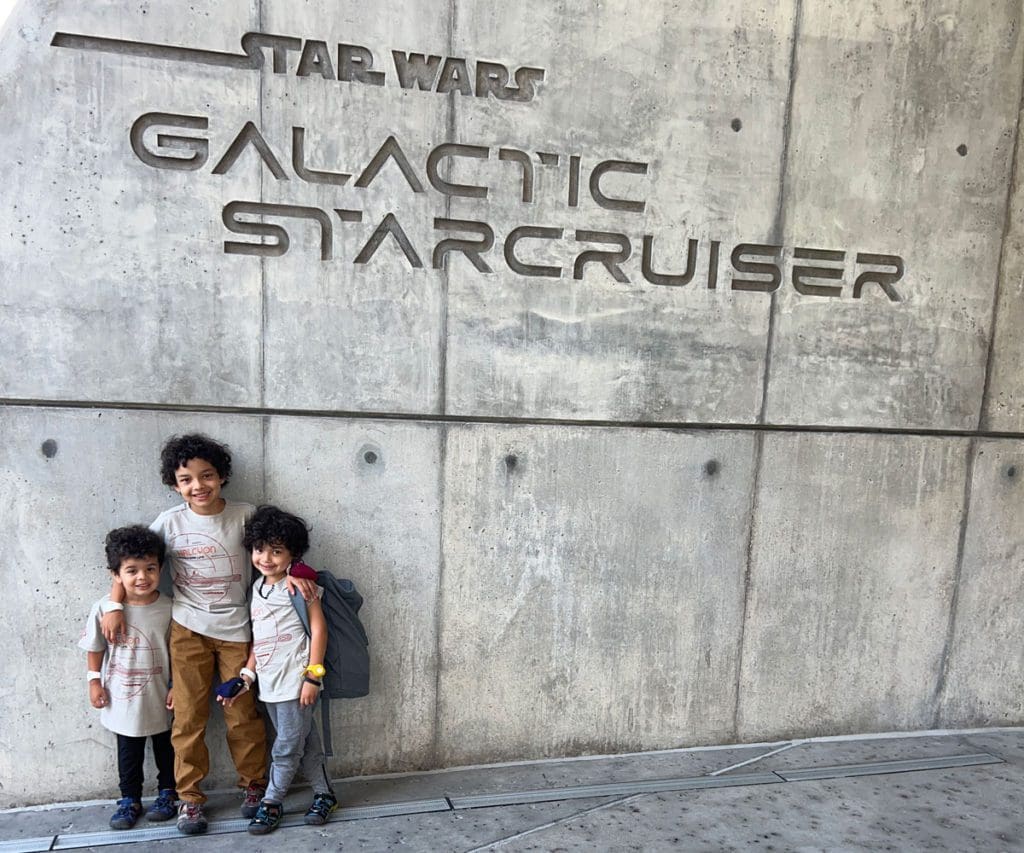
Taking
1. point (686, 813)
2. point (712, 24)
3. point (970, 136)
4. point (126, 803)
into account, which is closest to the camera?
point (126, 803)

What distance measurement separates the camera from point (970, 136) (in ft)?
12.6

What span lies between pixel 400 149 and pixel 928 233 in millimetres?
2710

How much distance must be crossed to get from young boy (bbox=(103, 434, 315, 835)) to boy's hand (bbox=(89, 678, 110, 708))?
270 mm

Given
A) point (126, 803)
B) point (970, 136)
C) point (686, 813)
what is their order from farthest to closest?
point (970, 136), point (686, 813), point (126, 803)

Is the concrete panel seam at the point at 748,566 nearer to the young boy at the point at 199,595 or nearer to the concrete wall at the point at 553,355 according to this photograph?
the concrete wall at the point at 553,355

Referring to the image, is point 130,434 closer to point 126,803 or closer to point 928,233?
point 126,803

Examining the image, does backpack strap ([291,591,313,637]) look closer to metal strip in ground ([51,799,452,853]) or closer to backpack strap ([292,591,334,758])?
backpack strap ([292,591,334,758])

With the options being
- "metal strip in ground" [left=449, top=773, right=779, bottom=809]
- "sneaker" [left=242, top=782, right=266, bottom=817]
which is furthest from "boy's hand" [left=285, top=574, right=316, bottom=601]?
"metal strip in ground" [left=449, top=773, right=779, bottom=809]

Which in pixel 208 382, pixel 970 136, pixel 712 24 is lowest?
pixel 208 382

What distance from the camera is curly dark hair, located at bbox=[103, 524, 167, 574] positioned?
2.93 metres

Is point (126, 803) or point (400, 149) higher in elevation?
point (400, 149)

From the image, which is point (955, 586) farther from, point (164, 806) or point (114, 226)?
point (114, 226)

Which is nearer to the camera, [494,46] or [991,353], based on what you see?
[494,46]

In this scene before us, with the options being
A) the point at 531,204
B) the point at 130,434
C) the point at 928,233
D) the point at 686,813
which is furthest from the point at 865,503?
the point at 130,434
